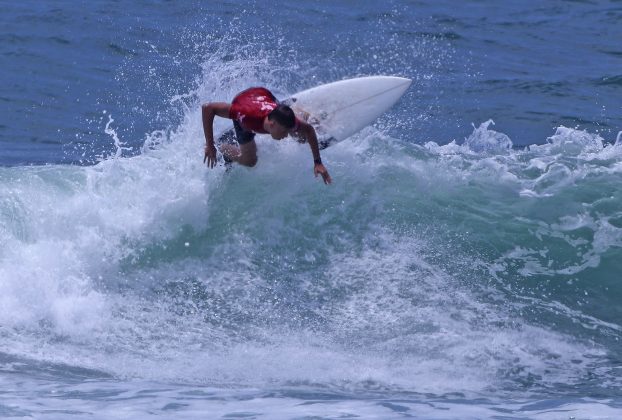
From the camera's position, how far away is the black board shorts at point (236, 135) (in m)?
8.03

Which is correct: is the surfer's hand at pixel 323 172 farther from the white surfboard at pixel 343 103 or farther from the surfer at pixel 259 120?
the white surfboard at pixel 343 103

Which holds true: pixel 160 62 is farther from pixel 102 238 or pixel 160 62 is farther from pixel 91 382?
pixel 91 382

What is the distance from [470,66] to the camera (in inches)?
584

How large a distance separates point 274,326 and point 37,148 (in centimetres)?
552

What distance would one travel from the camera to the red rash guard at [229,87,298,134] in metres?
7.65

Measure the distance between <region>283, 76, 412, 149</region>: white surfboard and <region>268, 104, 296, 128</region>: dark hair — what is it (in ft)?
3.36

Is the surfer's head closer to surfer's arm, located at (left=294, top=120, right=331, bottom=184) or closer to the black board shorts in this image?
surfer's arm, located at (left=294, top=120, right=331, bottom=184)

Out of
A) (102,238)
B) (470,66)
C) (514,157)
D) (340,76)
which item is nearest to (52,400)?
(102,238)

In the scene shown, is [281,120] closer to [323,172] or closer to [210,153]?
[323,172]

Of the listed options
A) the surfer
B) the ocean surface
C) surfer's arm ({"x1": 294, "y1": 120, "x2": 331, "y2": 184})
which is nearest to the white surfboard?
the ocean surface

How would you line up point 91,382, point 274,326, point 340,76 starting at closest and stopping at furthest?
point 91,382, point 274,326, point 340,76

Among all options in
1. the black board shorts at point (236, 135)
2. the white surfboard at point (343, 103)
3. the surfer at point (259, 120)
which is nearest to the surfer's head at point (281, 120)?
the surfer at point (259, 120)

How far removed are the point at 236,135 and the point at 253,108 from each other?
601 mm

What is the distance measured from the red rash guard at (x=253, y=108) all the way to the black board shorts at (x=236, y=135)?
0.17 meters
